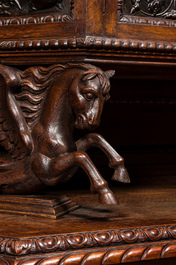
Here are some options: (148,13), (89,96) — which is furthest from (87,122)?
(148,13)

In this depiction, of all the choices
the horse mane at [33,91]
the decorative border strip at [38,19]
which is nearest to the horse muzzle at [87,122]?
the horse mane at [33,91]

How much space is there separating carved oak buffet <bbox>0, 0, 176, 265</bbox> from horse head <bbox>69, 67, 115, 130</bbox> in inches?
1.3

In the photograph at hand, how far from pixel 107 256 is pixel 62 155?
26cm

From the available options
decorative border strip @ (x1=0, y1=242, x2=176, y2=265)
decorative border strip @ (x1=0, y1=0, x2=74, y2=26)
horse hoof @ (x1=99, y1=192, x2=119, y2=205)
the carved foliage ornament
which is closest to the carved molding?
the carved foliage ornament

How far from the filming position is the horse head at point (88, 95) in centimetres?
108

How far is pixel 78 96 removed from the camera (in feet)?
3.58

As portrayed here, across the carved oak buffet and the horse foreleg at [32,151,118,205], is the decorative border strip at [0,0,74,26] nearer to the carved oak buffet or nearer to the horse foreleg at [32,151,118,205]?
the carved oak buffet

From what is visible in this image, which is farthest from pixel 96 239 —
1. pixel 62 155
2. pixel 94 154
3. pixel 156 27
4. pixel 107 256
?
pixel 94 154

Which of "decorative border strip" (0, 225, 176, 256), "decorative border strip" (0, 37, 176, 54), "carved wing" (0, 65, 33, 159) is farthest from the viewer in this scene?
"carved wing" (0, 65, 33, 159)

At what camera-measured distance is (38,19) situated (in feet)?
3.55

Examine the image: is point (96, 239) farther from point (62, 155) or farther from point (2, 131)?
point (2, 131)

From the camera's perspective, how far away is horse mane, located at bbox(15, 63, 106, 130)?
1144 mm

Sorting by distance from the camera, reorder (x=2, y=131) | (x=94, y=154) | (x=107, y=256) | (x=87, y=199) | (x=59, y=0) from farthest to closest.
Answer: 1. (x=94, y=154)
2. (x=87, y=199)
3. (x=2, y=131)
4. (x=59, y=0)
5. (x=107, y=256)

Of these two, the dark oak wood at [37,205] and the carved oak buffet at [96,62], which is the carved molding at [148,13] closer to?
the carved oak buffet at [96,62]
